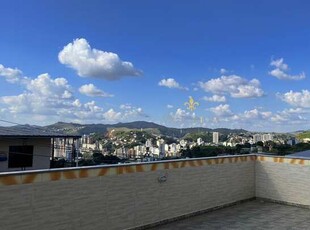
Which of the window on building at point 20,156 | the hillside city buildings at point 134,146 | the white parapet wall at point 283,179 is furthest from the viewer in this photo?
the window on building at point 20,156

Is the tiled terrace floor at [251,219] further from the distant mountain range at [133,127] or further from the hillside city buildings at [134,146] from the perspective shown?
the distant mountain range at [133,127]

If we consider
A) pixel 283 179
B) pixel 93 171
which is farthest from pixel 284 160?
pixel 93 171

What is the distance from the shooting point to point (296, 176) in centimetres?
939

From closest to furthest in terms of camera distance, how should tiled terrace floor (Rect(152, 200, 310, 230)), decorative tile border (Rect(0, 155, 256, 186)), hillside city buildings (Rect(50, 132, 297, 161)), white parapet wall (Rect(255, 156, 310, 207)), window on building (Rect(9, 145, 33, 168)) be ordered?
decorative tile border (Rect(0, 155, 256, 186)) < tiled terrace floor (Rect(152, 200, 310, 230)) < white parapet wall (Rect(255, 156, 310, 207)) < hillside city buildings (Rect(50, 132, 297, 161)) < window on building (Rect(9, 145, 33, 168))

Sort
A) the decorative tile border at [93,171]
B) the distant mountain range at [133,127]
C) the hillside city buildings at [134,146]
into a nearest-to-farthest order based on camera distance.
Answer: the decorative tile border at [93,171] < the hillside city buildings at [134,146] < the distant mountain range at [133,127]

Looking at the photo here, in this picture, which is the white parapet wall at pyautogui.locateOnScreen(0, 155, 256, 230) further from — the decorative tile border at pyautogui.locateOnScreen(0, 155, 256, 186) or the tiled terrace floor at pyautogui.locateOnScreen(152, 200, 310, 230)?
the tiled terrace floor at pyautogui.locateOnScreen(152, 200, 310, 230)

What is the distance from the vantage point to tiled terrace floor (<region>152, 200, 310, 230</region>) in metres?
7.33

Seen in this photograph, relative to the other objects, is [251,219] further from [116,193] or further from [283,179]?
[116,193]

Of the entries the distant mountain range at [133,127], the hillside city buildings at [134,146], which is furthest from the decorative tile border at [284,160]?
the distant mountain range at [133,127]

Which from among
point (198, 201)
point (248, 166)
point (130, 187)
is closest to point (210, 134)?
point (248, 166)

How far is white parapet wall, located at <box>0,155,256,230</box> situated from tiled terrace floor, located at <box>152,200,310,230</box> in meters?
0.30

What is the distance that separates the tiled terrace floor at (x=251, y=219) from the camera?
7328mm

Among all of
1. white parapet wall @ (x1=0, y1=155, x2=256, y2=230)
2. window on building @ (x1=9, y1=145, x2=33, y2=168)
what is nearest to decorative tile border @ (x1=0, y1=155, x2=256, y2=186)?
white parapet wall @ (x1=0, y1=155, x2=256, y2=230)

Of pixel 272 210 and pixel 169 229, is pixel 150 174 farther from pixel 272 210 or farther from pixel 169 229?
pixel 272 210
